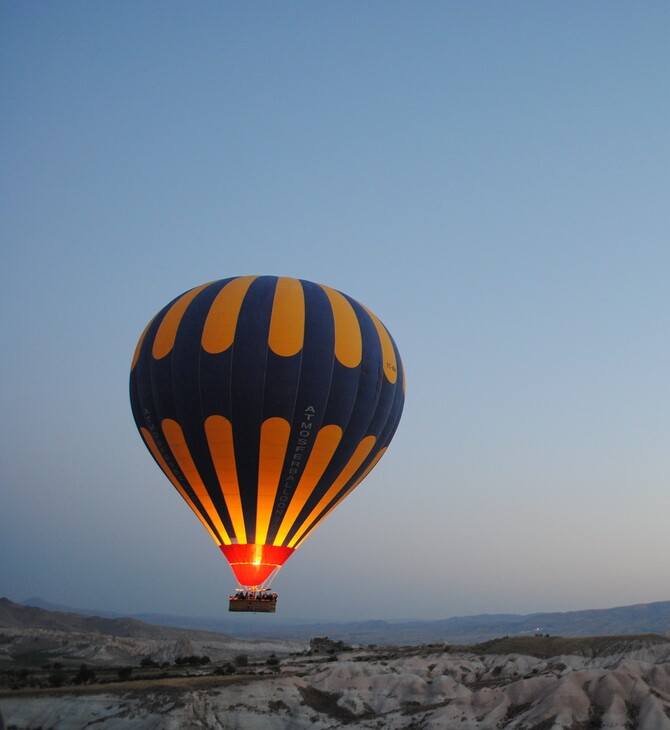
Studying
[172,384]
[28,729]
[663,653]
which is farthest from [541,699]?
[663,653]

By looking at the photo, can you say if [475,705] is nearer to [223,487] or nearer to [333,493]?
[333,493]

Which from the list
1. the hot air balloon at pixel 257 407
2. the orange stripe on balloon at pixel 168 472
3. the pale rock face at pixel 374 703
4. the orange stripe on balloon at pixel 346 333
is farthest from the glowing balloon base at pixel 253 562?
the orange stripe on balloon at pixel 346 333

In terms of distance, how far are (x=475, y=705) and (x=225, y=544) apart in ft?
41.8

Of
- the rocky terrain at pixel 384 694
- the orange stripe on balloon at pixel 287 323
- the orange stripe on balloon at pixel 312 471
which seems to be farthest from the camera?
the orange stripe on balloon at pixel 312 471

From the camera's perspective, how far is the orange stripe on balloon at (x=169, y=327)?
31.6 meters

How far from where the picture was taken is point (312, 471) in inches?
1236

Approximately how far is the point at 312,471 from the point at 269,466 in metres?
1.94

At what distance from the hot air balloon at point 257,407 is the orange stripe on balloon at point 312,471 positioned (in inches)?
1.9

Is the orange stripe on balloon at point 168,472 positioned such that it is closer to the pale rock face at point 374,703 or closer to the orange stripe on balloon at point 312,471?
the orange stripe on balloon at point 312,471

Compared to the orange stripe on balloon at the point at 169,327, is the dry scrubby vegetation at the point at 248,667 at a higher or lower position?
lower

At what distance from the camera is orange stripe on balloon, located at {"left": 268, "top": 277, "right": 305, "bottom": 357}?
3063 centimetres

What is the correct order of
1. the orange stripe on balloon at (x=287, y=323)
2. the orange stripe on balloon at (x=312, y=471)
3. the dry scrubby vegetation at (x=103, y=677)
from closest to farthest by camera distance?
1. the orange stripe on balloon at (x=287, y=323)
2. the orange stripe on balloon at (x=312, y=471)
3. the dry scrubby vegetation at (x=103, y=677)

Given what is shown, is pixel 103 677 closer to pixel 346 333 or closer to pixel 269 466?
pixel 269 466

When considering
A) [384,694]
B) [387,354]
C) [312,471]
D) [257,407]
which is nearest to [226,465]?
[257,407]
